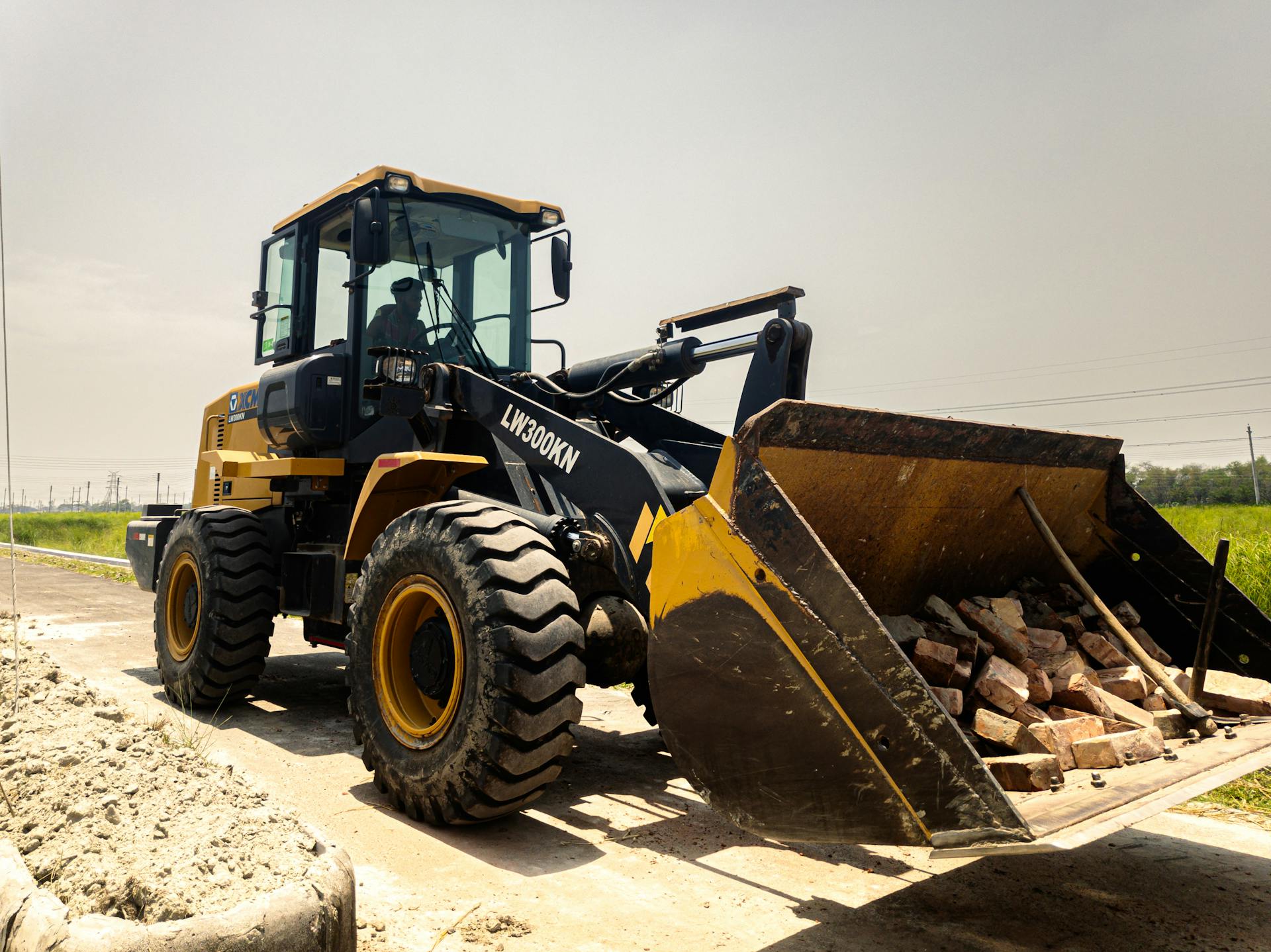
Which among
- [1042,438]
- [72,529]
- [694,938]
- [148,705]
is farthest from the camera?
[72,529]

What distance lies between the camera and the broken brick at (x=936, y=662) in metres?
3.50

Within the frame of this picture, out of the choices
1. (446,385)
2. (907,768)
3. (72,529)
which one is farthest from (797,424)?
(72,529)

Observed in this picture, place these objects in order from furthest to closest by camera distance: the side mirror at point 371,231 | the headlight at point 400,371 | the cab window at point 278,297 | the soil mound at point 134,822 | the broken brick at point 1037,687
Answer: the cab window at point 278,297, the headlight at point 400,371, the side mirror at point 371,231, the broken brick at point 1037,687, the soil mound at point 134,822

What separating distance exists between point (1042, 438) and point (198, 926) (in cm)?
370

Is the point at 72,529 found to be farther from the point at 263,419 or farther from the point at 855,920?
the point at 855,920

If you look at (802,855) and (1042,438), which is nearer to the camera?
(802,855)

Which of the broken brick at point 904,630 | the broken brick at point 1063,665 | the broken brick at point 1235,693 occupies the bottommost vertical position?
the broken brick at point 1235,693

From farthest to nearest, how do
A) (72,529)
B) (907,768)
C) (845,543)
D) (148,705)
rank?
(72,529) → (148,705) → (845,543) → (907,768)

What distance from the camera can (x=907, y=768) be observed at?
2.61 metres

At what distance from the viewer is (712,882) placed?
361cm

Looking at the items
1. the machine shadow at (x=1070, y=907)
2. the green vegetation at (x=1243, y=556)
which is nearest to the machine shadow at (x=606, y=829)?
the machine shadow at (x=1070, y=907)

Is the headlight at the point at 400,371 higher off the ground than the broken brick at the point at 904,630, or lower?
higher

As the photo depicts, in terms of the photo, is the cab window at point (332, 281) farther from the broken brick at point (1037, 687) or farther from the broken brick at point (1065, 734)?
the broken brick at point (1065, 734)

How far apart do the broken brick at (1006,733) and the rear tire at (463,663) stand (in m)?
1.59
